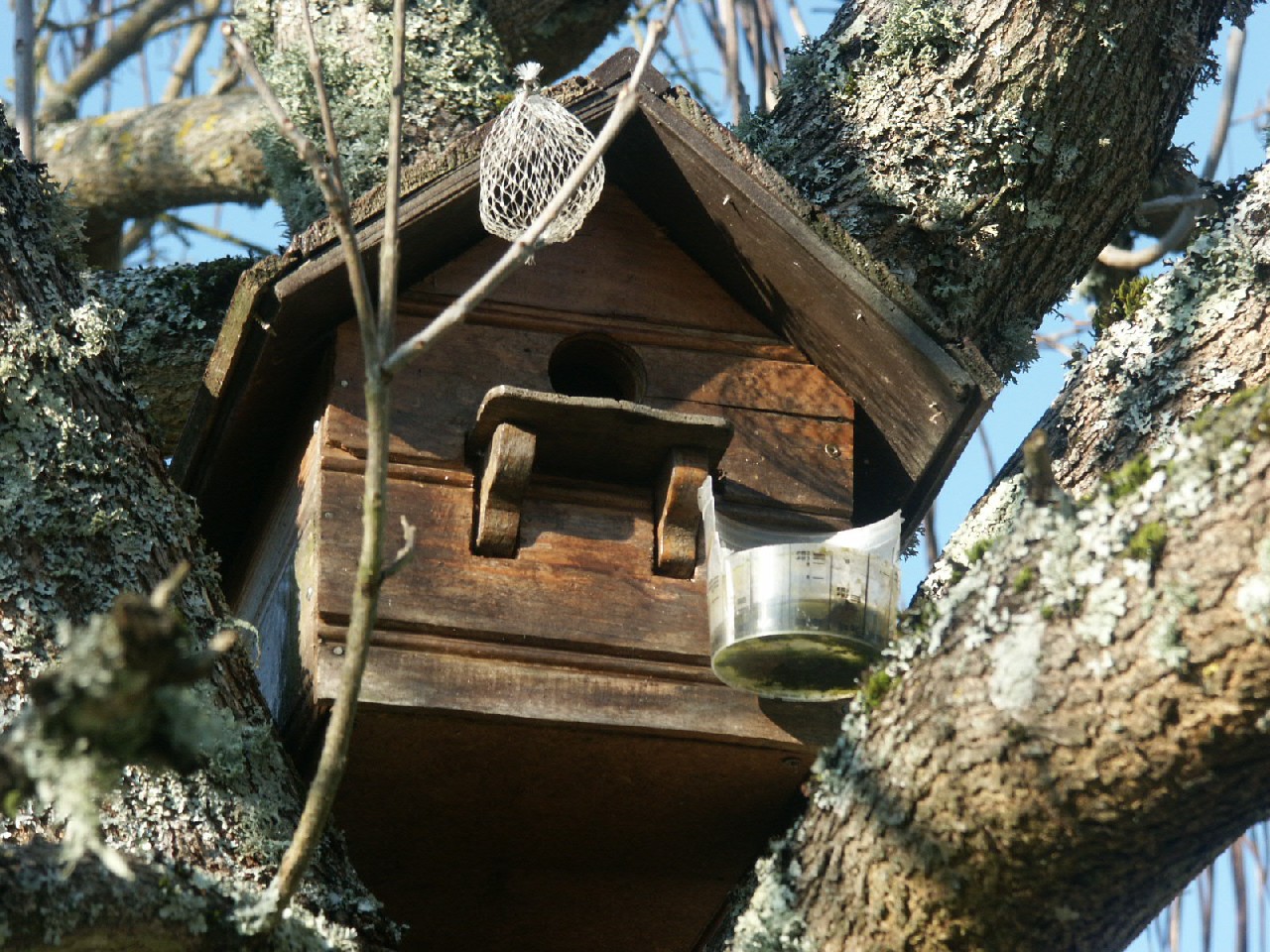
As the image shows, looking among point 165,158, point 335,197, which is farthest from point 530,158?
point 165,158

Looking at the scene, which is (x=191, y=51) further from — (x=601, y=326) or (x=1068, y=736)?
(x=1068, y=736)

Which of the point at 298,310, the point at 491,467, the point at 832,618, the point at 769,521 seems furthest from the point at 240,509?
the point at 832,618

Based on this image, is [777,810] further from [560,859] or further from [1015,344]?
[1015,344]

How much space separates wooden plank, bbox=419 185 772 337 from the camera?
3.04 meters

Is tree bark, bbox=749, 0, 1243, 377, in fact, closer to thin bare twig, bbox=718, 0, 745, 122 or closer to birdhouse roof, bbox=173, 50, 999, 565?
birdhouse roof, bbox=173, 50, 999, 565

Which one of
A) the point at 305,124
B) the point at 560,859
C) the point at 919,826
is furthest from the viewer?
the point at 305,124

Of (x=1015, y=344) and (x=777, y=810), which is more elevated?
(x=1015, y=344)

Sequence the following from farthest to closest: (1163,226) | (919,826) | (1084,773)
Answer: (1163,226), (919,826), (1084,773)

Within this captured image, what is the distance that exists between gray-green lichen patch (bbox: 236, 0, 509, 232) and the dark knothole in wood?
79cm

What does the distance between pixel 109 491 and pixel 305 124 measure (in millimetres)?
1666

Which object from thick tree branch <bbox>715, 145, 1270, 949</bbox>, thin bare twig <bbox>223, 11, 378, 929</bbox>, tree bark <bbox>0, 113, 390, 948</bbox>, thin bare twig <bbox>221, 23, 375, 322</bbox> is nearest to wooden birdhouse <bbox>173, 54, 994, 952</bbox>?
tree bark <bbox>0, 113, 390, 948</bbox>

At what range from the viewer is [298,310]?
112 inches

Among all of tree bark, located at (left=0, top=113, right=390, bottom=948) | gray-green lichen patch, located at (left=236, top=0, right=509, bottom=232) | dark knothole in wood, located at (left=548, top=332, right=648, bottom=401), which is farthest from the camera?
gray-green lichen patch, located at (left=236, top=0, right=509, bottom=232)

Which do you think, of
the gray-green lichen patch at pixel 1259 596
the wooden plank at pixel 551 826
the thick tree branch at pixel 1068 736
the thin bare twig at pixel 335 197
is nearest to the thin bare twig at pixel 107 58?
the wooden plank at pixel 551 826
